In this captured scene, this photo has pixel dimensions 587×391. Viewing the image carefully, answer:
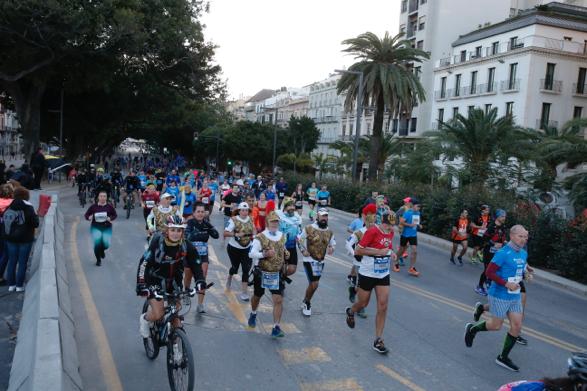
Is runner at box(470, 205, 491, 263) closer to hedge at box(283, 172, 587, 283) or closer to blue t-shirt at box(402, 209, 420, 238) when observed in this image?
hedge at box(283, 172, 587, 283)

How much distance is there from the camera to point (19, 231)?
8930 mm

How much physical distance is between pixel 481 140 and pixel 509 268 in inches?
669

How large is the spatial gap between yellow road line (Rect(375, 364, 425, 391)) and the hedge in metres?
8.88

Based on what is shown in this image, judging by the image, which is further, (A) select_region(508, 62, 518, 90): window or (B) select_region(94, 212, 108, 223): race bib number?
(A) select_region(508, 62, 518, 90): window

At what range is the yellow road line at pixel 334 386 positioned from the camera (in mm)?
5930

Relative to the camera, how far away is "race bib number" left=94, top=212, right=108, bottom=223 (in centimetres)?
1157

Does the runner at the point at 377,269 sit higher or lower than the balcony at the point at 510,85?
lower

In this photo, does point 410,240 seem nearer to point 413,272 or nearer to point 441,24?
point 413,272

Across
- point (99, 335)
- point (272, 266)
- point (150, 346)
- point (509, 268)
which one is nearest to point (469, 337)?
point (509, 268)

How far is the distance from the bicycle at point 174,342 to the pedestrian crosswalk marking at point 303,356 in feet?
5.27

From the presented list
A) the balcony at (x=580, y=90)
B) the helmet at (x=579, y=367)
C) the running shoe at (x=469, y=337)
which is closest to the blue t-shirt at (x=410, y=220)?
the running shoe at (x=469, y=337)

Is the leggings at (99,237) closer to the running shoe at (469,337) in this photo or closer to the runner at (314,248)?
the runner at (314,248)

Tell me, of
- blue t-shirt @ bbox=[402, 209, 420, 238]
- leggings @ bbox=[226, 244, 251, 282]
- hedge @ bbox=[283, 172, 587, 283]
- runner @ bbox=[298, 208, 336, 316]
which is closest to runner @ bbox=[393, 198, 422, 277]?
blue t-shirt @ bbox=[402, 209, 420, 238]

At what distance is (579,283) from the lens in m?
13.1
